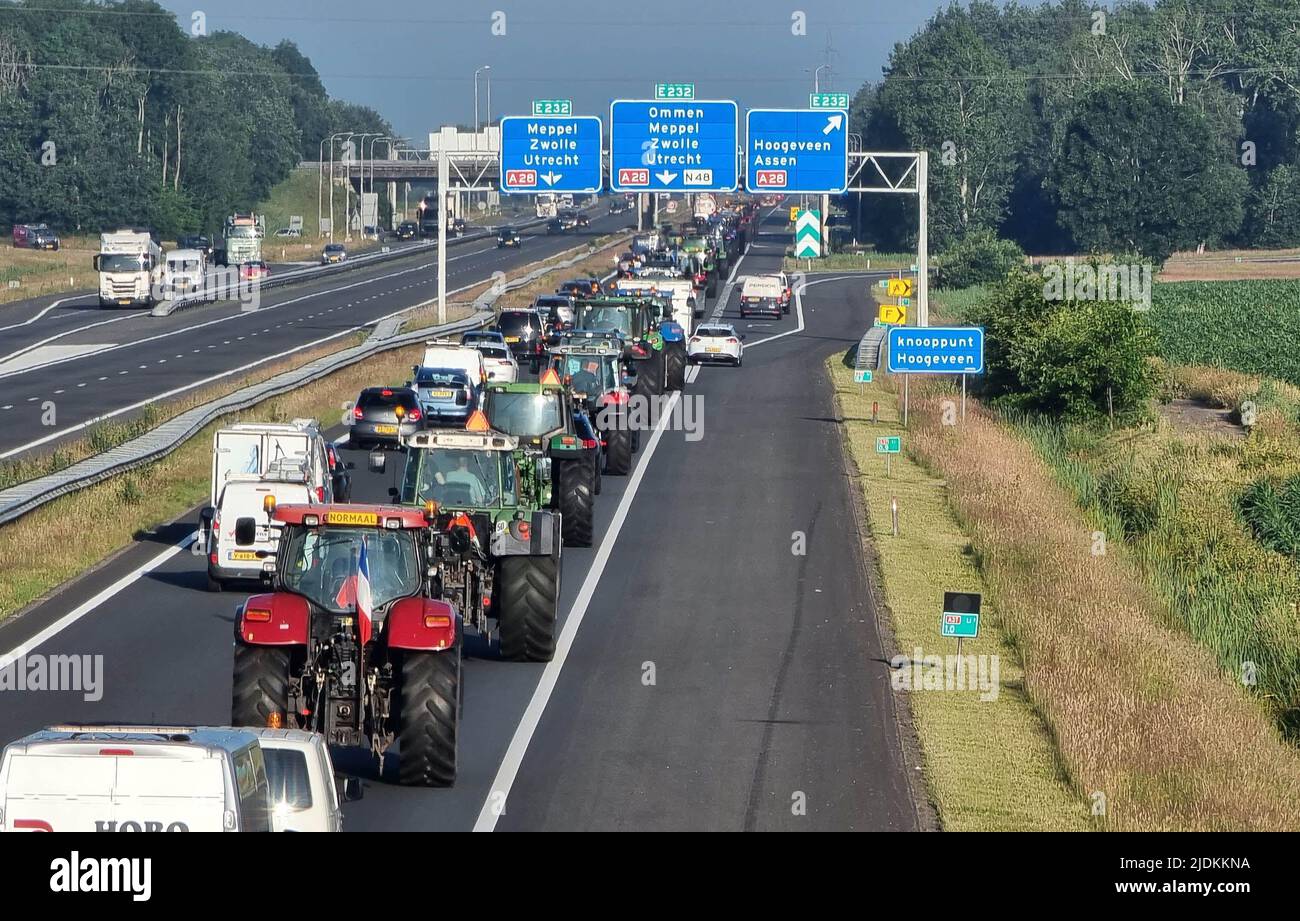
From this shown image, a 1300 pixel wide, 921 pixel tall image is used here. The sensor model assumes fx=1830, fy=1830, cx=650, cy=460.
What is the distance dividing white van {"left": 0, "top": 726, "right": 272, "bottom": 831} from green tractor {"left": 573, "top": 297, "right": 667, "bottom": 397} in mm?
34797

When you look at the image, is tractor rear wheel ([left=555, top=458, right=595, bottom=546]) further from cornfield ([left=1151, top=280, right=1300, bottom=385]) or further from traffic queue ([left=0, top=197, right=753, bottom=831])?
cornfield ([left=1151, top=280, right=1300, bottom=385])

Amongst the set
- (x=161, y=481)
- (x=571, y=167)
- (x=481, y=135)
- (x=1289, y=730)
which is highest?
(x=481, y=135)

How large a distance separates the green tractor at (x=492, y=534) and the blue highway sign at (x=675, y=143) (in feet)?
112

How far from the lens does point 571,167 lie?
56.4 metres

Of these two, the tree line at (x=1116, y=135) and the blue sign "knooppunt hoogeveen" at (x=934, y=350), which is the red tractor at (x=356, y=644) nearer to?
the blue sign "knooppunt hoogeveen" at (x=934, y=350)

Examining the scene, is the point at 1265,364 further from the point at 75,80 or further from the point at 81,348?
the point at 75,80

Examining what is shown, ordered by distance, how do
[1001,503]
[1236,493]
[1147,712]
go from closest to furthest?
[1147,712] → [1001,503] → [1236,493]

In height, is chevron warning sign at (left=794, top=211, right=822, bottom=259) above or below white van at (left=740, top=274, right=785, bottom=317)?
above

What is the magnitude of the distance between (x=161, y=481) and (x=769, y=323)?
150 ft

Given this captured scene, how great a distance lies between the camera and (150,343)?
65812 mm

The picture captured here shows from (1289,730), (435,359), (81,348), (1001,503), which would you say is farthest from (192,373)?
(1289,730)

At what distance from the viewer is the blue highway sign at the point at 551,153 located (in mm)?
56062

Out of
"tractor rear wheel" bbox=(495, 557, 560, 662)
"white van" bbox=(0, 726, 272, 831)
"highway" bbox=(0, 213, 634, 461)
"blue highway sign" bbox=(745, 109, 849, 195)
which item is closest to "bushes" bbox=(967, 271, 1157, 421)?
"blue highway sign" bbox=(745, 109, 849, 195)

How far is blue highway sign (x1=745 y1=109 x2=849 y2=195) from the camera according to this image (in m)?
53.4
